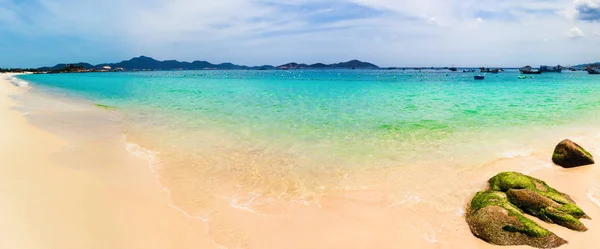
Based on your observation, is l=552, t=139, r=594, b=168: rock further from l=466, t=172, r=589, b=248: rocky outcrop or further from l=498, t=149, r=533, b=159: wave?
l=466, t=172, r=589, b=248: rocky outcrop

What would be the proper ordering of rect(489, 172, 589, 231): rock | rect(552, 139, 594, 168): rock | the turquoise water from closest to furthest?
rect(489, 172, 589, 231): rock < rect(552, 139, 594, 168): rock < the turquoise water

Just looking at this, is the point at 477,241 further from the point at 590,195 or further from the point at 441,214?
the point at 590,195

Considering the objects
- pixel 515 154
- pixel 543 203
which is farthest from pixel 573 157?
pixel 543 203

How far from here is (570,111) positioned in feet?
72.4

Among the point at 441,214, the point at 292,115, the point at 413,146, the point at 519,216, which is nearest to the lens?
the point at 519,216

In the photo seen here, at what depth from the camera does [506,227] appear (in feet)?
19.4

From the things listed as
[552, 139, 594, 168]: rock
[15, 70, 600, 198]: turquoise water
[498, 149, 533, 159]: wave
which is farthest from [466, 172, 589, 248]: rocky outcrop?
[498, 149, 533, 159]: wave

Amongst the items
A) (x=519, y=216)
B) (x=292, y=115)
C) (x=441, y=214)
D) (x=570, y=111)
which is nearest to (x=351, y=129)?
(x=292, y=115)

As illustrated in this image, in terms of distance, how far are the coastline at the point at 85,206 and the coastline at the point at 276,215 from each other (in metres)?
0.02

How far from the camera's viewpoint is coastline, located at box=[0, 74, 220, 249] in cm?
558

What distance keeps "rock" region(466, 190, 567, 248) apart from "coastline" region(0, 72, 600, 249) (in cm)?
23

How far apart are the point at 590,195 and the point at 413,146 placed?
17.4 ft

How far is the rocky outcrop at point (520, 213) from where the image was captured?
5.76 metres

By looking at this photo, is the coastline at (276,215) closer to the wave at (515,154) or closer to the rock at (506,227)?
the rock at (506,227)
